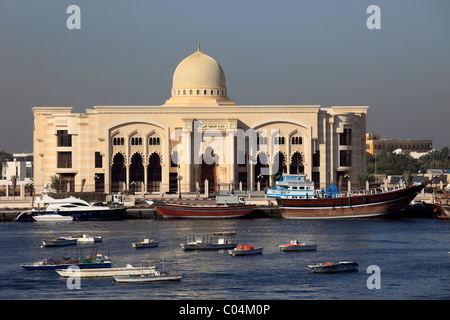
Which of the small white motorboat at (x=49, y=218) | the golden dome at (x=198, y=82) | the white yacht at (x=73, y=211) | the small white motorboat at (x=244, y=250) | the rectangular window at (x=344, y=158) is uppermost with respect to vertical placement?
the golden dome at (x=198, y=82)

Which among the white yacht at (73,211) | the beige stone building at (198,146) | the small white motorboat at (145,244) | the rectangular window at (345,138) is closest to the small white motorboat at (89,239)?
the small white motorboat at (145,244)

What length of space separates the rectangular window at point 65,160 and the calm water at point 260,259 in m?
31.6

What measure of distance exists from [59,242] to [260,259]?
69.2 feet

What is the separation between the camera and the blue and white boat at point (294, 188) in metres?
123

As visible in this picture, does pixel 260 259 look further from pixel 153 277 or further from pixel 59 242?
pixel 59 242

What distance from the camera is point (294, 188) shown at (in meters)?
124

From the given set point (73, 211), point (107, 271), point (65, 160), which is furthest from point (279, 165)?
point (107, 271)

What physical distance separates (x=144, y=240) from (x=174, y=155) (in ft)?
177

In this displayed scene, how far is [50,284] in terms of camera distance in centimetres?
6944

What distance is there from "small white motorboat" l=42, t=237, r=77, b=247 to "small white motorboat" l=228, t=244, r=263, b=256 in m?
16.5

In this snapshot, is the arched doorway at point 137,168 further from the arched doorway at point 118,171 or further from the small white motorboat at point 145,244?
the small white motorboat at point 145,244

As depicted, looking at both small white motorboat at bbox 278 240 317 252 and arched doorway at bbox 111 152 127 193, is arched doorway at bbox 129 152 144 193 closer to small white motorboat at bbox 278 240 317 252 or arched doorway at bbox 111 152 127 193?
arched doorway at bbox 111 152 127 193

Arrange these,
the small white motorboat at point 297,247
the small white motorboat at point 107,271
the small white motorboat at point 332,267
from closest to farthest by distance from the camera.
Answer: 1. the small white motorboat at point 107,271
2. the small white motorboat at point 332,267
3. the small white motorboat at point 297,247
